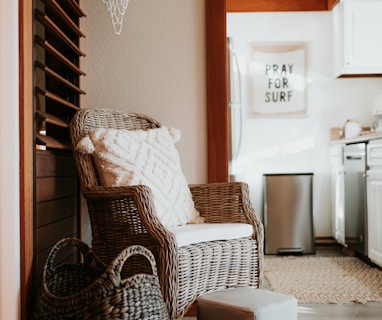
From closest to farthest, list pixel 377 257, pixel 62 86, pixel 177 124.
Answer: pixel 62 86 < pixel 177 124 < pixel 377 257

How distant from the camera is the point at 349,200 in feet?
15.2

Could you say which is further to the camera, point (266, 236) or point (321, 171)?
point (321, 171)

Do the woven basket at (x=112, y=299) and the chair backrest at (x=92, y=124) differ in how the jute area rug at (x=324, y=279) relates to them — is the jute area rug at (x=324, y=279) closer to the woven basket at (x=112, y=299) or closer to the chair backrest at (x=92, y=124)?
the chair backrest at (x=92, y=124)

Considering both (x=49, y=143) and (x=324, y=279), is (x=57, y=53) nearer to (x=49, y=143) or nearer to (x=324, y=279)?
(x=49, y=143)

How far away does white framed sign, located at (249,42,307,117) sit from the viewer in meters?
5.50

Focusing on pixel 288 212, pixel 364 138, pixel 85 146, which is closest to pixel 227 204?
pixel 85 146

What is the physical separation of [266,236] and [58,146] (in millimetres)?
2865

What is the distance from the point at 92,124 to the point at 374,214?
2.22 meters

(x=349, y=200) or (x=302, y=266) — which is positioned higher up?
(x=349, y=200)

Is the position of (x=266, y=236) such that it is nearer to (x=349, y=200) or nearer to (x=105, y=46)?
(x=349, y=200)

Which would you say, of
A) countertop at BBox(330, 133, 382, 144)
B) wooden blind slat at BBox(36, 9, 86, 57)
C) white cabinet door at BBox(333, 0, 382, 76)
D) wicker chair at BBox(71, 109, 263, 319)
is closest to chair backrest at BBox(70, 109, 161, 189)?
wicker chair at BBox(71, 109, 263, 319)

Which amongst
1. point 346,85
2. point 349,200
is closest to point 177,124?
point 349,200

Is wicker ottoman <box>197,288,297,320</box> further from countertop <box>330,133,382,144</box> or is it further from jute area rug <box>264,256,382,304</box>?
countertop <box>330,133,382,144</box>

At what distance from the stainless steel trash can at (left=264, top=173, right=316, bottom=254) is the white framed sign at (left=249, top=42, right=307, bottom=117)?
0.80 meters
